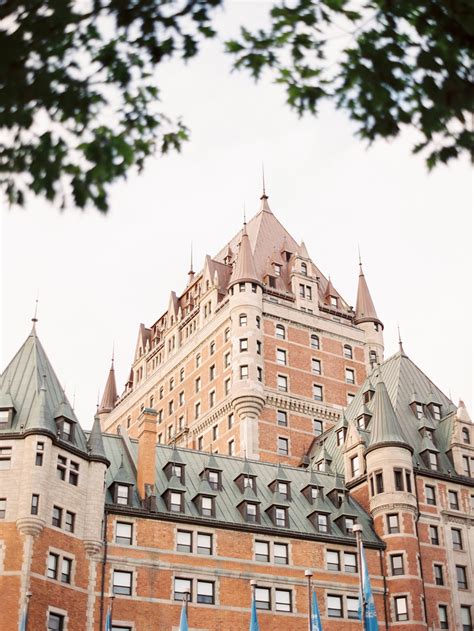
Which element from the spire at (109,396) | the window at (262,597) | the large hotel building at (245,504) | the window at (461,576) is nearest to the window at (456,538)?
the large hotel building at (245,504)

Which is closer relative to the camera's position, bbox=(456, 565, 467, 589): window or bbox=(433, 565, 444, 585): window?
bbox=(433, 565, 444, 585): window

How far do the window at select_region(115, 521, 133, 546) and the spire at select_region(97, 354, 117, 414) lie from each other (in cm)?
5044

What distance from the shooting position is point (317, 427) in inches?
3014

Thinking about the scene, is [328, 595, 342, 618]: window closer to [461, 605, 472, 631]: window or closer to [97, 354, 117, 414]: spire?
[461, 605, 472, 631]: window

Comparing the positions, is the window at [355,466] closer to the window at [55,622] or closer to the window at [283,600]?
the window at [283,600]

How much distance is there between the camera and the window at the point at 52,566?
44531 mm

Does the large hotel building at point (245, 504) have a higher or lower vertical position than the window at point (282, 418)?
lower

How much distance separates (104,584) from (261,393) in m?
29.3

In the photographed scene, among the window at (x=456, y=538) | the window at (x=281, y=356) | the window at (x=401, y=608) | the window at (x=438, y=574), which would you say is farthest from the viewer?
the window at (x=281, y=356)

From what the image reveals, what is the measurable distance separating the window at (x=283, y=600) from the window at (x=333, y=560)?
3185mm

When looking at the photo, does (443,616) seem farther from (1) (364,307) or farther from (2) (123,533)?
(1) (364,307)

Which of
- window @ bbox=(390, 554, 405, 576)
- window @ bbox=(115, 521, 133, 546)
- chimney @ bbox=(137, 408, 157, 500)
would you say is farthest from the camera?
window @ bbox=(390, 554, 405, 576)

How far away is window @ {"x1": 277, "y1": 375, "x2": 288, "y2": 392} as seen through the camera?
75.9 meters

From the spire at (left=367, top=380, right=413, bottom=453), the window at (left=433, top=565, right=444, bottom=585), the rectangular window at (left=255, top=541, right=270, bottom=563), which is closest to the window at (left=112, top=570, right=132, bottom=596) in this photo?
the rectangular window at (left=255, top=541, right=270, bottom=563)
